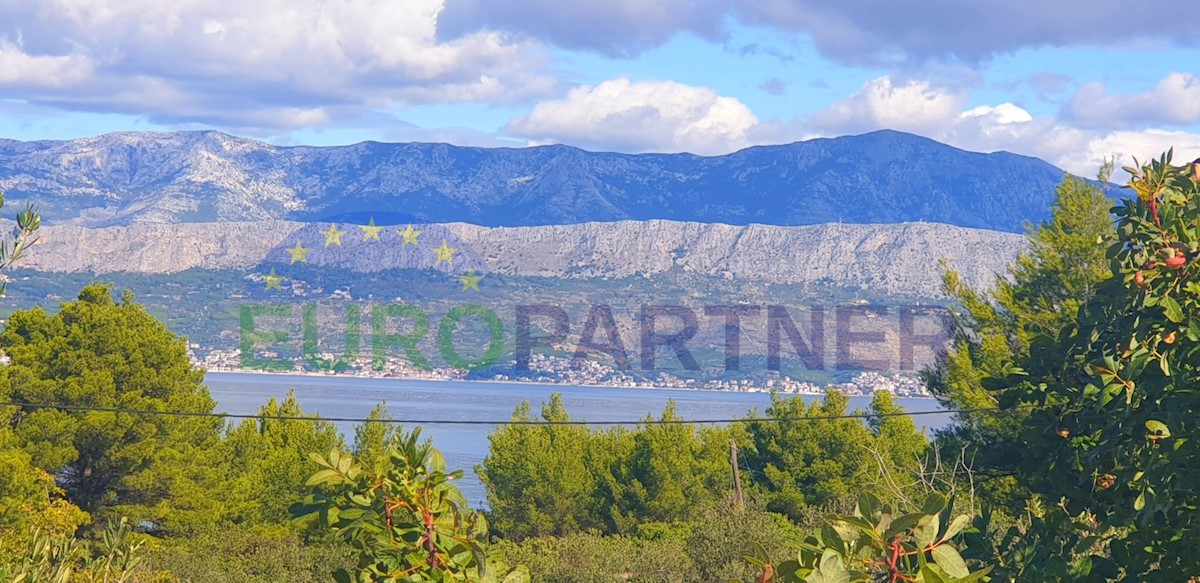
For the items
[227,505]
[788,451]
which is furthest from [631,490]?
[227,505]

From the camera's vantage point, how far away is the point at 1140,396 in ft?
15.4

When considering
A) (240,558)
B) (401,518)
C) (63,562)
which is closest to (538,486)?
(240,558)

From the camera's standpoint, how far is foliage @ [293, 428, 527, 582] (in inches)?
121

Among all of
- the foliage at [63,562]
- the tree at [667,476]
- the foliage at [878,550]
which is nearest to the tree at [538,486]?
the tree at [667,476]

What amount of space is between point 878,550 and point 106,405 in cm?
2638

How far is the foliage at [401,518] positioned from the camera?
3.08 m

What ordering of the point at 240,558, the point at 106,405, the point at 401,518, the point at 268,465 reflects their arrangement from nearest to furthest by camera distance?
→ the point at 401,518, the point at 106,405, the point at 240,558, the point at 268,465

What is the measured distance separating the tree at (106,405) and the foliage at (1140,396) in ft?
76.2

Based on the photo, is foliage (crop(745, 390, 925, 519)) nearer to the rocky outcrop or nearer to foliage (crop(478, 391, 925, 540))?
foliage (crop(478, 391, 925, 540))

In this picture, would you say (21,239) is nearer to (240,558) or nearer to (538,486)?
(240,558)

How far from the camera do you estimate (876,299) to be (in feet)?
416

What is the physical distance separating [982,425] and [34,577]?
20381mm

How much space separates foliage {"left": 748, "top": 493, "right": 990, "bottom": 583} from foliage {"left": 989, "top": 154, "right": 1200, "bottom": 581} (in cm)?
184

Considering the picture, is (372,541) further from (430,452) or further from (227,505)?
(227,505)
